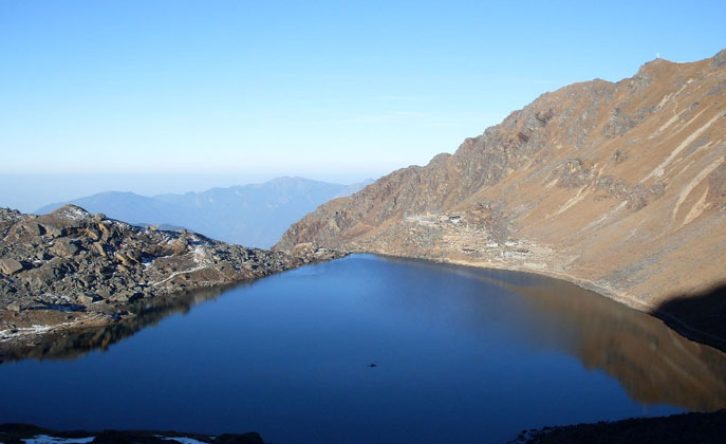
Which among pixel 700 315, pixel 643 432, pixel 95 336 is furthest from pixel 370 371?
pixel 700 315

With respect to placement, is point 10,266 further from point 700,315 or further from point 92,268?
point 700,315

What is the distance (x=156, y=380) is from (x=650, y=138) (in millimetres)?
95383

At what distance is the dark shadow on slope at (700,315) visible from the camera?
55.2 meters

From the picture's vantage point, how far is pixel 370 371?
49156mm

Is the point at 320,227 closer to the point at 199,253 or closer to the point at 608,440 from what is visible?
the point at 199,253

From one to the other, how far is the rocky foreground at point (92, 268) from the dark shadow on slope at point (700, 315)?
5987 cm

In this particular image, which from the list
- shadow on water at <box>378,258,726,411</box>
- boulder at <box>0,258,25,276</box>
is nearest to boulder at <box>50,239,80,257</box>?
boulder at <box>0,258,25,276</box>

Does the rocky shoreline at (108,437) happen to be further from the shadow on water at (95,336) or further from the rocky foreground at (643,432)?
the shadow on water at (95,336)

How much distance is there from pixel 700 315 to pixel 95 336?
61.4m

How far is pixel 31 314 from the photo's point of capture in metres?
63.1

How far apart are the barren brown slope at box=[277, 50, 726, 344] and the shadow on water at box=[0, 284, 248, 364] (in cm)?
5453

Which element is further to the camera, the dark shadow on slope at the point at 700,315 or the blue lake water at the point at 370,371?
the dark shadow on slope at the point at 700,315

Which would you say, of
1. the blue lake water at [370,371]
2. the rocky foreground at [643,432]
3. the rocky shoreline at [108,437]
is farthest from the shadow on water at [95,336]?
the rocky foreground at [643,432]

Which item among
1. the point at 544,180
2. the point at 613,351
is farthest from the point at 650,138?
the point at 613,351
